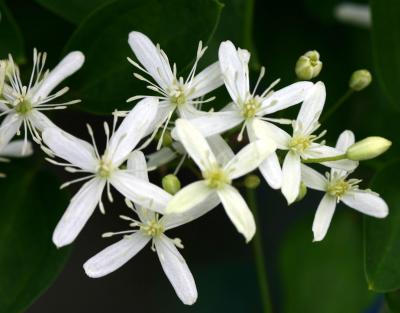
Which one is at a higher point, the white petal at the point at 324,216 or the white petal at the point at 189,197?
the white petal at the point at 189,197

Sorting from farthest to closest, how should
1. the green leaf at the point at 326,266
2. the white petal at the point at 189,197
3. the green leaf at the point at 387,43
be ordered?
1. the green leaf at the point at 326,266
2. the green leaf at the point at 387,43
3. the white petal at the point at 189,197

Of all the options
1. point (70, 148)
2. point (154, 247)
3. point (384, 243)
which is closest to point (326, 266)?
point (384, 243)

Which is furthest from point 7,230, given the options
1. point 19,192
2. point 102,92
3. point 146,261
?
point 146,261

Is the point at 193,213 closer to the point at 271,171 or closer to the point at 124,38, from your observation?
the point at 271,171

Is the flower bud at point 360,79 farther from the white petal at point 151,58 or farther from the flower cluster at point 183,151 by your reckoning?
the white petal at point 151,58

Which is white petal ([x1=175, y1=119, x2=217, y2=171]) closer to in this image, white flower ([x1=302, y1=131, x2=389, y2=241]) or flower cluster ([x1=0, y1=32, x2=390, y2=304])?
flower cluster ([x1=0, y1=32, x2=390, y2=304])

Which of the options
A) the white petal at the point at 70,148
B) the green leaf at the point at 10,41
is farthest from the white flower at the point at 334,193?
the green leaf at the point at 10,41
